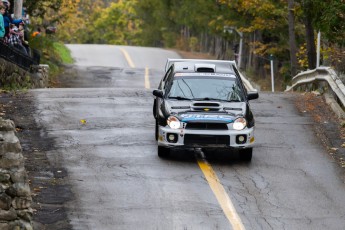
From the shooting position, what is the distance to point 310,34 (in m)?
33.7

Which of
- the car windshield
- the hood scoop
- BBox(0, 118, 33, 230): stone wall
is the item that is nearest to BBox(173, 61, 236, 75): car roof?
the car windshield

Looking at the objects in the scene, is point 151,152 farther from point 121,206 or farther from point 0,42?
point 0,42

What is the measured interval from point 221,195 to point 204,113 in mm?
2325

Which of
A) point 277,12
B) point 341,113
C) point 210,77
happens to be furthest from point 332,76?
point 277,12

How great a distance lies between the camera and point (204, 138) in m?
15.0

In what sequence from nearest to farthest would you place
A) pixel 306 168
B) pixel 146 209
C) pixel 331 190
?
1. pixel 146 209
2. pixel 331 190
3. pixel 306 168

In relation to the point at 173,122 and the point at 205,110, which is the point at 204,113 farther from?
the point at 173,122

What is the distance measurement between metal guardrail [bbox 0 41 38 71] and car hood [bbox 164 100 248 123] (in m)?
10.0

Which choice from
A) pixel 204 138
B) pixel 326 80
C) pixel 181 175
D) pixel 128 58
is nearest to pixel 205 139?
pixel 204 138

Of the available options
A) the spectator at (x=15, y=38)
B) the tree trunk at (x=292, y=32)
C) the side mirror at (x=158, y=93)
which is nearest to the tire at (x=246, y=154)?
the side mirror at (x=158, y=93)

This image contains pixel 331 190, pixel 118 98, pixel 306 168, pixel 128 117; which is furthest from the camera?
pixel 118 98

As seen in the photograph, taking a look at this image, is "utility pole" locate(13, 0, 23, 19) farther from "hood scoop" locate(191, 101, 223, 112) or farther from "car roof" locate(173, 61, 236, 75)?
"hood scoop" locate(191, 101, 223, 112)

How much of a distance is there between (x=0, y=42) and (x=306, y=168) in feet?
38.3

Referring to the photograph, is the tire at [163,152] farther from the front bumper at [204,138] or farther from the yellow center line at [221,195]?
the yellow center line at [221,195]
